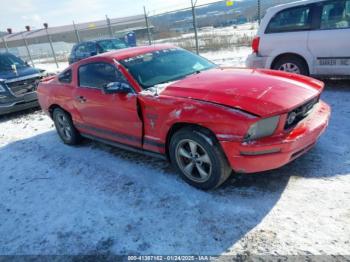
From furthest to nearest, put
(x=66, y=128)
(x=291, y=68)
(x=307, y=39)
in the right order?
(x=291, y=68)
(x=307, y=39)
(x=66, y=128)

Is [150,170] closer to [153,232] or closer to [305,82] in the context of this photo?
[153,232]

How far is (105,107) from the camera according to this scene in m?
4.47

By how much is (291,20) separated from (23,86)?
6.62 m

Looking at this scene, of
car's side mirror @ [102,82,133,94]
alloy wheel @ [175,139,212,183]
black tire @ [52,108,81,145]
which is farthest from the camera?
black tire @ [52,108,81,145]

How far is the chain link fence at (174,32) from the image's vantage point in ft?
52.5

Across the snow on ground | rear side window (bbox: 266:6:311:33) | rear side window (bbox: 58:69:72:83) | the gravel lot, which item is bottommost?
the snow on ground

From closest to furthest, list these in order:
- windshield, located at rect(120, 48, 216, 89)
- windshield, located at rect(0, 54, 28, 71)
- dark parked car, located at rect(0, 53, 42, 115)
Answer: windshield, located at rect(120, 48, 216, 89) < dark parked car, located at rect(0, 53, 42, 115) < windshield, located at rect(0, 54, 28, 71)

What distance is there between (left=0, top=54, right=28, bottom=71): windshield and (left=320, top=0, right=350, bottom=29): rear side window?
7877 mm

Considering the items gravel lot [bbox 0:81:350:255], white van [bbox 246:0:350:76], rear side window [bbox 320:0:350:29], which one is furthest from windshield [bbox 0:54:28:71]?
rear side window [bbox 320:0:350:29]

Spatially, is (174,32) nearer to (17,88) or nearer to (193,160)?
(17,88)

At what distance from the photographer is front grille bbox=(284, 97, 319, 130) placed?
10.7ft

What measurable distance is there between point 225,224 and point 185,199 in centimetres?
62

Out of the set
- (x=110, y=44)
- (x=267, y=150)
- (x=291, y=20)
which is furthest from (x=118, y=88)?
(x=110, y=44)

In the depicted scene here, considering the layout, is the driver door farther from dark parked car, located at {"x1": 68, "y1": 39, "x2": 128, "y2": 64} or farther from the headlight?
dark parked car, located at {"x1": 68, "y1": 39, "x2": 128, "y2": 64}
